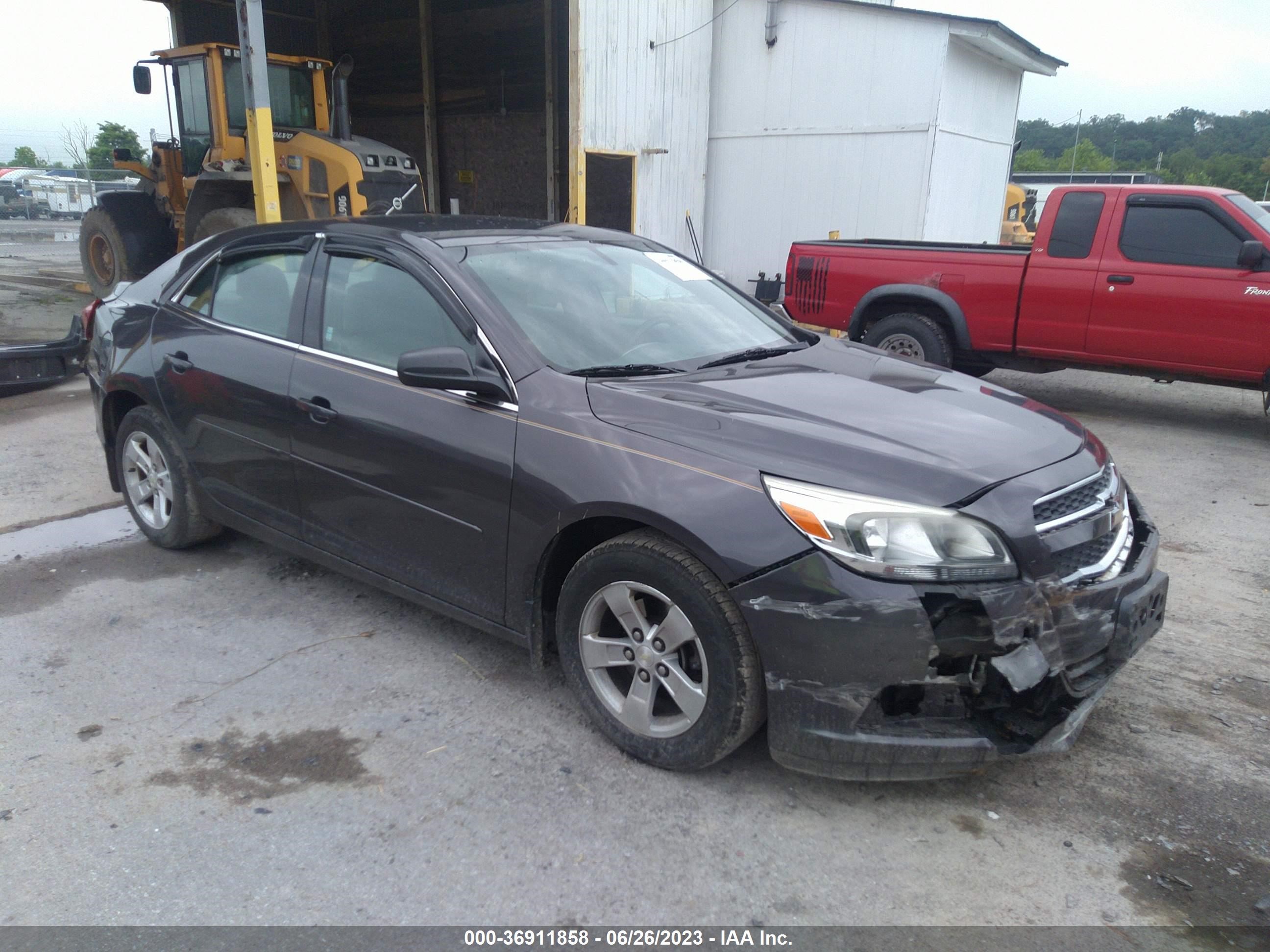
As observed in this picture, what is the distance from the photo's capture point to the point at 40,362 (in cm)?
777

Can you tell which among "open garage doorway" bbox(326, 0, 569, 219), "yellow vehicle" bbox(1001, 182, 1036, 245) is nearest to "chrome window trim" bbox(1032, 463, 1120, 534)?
"open garage doorway" bbox(326, 0, 569, 219)

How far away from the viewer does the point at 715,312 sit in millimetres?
4098

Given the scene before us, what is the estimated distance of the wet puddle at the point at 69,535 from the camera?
4746 millimetres

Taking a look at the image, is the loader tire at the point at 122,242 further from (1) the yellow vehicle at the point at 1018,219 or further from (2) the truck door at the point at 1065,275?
(1) the yellow vehicle at the point at 1018,219

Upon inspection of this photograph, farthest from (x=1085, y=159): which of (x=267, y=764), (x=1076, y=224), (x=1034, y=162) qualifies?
(x=267, y=764)

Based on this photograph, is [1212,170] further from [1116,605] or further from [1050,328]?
[1116,605]

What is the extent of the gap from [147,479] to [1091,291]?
7083 millimetres

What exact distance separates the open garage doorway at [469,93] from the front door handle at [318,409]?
14.6m

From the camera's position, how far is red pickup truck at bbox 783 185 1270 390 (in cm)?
714

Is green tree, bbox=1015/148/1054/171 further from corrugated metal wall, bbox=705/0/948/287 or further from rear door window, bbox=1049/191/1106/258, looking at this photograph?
rear door window, bbox=1049/191/1106/258

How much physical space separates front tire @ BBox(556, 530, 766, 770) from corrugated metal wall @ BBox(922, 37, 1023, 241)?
11090 mm

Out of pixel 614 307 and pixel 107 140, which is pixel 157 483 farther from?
pixel 107 140

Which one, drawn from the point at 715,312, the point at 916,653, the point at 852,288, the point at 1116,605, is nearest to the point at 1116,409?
the point at 852,288

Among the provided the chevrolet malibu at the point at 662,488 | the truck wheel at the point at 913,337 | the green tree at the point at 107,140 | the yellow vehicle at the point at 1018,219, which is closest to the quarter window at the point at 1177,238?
the truck wheel at the point at 913,337
